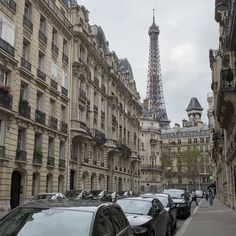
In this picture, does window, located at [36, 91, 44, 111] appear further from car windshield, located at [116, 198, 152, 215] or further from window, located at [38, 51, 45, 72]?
car windshield, located at [116, 198, 152, 215]

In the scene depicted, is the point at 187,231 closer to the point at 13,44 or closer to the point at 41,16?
the point at 13,44

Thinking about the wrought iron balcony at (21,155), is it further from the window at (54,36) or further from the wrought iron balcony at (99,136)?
the wrought iron balcony at (99,136)

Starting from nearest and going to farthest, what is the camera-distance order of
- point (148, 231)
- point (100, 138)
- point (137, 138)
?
point (148, 231), point (100, 138), point (137, 138)

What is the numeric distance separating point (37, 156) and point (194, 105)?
13623cm

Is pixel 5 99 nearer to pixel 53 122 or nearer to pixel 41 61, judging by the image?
pixel 41 61

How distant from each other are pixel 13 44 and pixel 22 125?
5660mm

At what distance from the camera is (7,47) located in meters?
26.9

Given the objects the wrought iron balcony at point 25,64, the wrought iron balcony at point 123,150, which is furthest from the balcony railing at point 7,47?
the wrought iron balcony at point 123,150

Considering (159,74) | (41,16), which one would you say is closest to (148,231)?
(41,16)

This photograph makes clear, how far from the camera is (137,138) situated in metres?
71.2

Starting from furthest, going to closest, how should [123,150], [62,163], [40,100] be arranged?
[123,150]
[62,163]
[40,100]

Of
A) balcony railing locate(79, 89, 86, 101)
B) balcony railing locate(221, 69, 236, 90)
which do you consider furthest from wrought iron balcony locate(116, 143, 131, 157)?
balcony railing locate(221, 69, 236, 90)

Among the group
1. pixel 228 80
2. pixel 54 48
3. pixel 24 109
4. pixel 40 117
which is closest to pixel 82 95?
pixel 54 48

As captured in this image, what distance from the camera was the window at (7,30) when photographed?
26.6m
